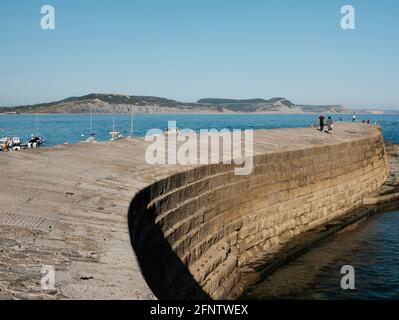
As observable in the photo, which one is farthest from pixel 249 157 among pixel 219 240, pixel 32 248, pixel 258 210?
pixel 32 248

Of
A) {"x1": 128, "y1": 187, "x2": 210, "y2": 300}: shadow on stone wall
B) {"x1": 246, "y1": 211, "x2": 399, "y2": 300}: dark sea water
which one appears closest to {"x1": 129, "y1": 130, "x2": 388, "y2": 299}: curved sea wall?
{"x1": 128, "y1": 187, "x2": 210, "y2": 300}: shadow on stone wall

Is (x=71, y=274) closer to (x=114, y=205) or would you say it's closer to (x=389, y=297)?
(x=114, y=205)

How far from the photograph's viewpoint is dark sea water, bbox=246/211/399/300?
11.8 meters

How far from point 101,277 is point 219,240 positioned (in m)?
7.85

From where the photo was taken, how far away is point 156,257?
7.54 metres

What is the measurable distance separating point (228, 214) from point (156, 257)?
205 inches

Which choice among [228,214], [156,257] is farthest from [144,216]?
[228,214]

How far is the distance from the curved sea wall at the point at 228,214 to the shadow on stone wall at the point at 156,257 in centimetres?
2

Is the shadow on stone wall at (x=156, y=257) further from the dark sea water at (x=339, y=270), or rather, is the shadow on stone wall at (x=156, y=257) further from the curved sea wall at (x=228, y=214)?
the dark sea water at (x=339, y=270)

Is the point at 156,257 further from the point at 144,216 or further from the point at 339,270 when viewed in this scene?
the point at 339,270
